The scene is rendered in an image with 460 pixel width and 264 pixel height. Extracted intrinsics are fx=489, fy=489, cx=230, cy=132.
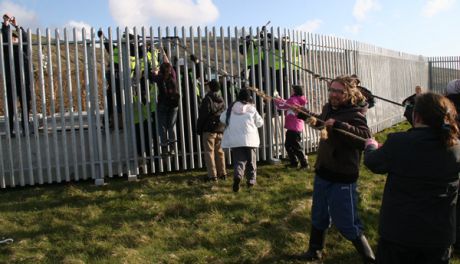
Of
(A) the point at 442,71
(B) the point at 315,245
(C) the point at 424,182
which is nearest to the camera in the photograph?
(C) the point at 424,182

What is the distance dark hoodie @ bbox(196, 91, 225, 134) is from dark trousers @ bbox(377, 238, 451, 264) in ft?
15.9

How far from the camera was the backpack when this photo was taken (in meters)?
7.98

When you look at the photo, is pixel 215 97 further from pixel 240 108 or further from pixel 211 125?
pixel 240 108

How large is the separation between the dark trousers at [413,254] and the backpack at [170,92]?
526 cm

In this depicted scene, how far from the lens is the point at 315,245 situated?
15.7 ft

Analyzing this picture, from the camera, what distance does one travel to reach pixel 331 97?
4402 mm

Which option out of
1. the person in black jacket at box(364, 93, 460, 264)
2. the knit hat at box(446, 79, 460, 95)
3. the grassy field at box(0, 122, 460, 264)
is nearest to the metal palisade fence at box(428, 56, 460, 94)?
the grassy field at box(0, 122, 460, 264)

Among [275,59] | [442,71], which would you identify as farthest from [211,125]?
[442,71]

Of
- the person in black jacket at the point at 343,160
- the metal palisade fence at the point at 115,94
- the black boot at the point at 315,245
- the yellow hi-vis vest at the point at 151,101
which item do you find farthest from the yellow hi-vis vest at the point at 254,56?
the black boot at the point at 315,245

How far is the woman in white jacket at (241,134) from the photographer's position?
7.29 meters

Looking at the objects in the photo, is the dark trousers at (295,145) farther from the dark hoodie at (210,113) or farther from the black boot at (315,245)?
the black boot at (315,245)

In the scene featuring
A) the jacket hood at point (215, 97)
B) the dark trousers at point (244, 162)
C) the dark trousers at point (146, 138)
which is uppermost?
the jacket hood at point (215, 97)

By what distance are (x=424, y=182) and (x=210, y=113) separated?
4.98m

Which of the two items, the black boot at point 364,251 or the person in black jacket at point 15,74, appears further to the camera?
the person in black jacket at point 15,74
